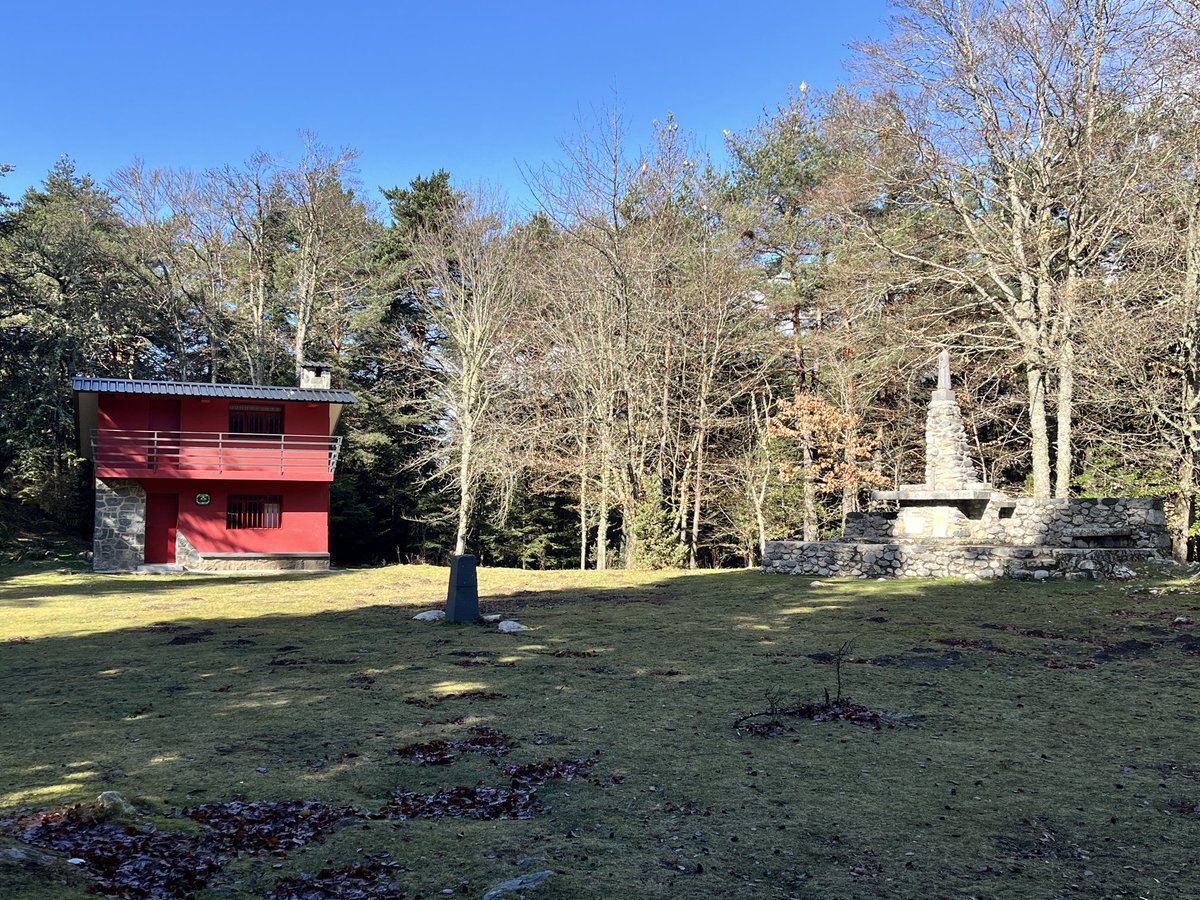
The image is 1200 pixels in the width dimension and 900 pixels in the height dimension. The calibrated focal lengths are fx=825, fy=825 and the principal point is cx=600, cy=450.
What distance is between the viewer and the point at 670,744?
20.2ft

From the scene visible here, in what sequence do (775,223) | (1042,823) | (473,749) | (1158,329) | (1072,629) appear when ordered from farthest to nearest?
1. (775,223)
2. (1158,329)
3. (1072,629)
4. (473,749)
5. (1042,823)

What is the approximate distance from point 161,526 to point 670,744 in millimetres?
23238

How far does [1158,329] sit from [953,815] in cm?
2007

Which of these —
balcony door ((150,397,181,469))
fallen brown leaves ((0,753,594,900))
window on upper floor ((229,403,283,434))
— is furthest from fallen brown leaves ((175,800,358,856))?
window on upper floor ((229,403,283,434))

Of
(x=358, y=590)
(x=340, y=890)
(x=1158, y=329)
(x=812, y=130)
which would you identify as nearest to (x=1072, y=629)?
(x=340, y=890)

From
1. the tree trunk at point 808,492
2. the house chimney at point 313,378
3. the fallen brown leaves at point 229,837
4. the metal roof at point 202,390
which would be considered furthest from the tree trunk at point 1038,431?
the house chimney at point 313,378

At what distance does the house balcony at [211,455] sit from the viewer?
77.7ft

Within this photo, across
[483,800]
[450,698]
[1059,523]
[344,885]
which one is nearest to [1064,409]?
[1059,523]

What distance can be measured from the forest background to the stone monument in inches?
139

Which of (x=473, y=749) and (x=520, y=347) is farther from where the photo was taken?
(x=520, y=347)

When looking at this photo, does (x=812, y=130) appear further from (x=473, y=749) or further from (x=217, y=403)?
(x=473, y=749)

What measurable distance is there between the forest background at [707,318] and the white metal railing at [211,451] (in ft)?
16.4

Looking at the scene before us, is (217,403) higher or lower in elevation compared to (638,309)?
lower

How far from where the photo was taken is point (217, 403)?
84.2 feet
